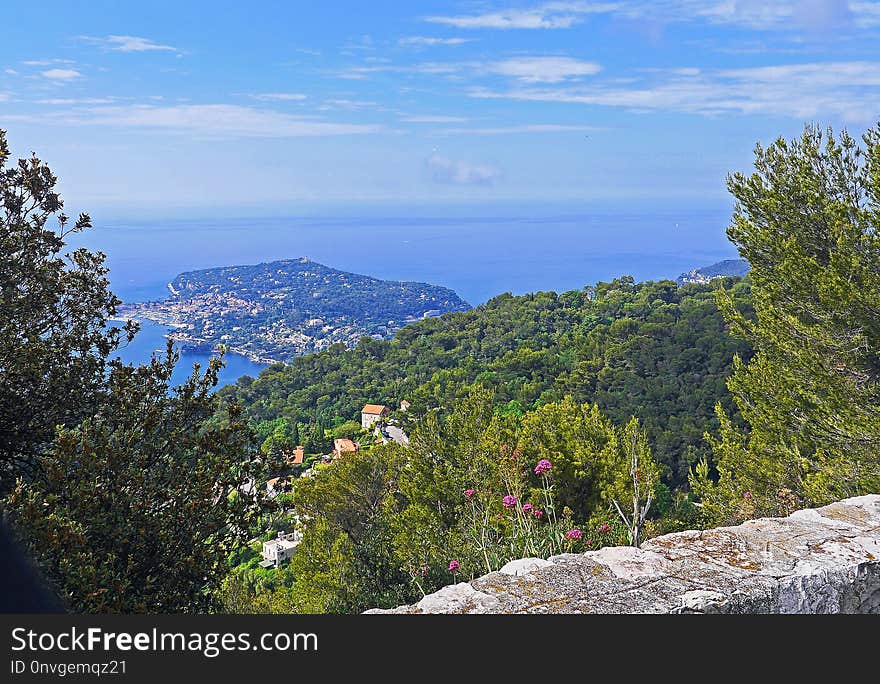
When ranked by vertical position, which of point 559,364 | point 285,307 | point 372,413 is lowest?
point 372,413

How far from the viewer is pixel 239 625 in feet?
5.26

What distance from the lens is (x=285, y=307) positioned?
71.6 meters

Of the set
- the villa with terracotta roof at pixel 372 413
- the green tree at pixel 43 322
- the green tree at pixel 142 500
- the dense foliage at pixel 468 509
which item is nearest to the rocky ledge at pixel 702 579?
the dense foliage at pixel 468 509

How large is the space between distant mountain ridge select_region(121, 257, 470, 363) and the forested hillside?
1031cm

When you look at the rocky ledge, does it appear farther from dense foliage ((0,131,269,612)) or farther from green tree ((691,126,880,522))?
green tree ((691,126,880,522))

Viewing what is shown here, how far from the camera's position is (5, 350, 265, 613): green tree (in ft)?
9.35

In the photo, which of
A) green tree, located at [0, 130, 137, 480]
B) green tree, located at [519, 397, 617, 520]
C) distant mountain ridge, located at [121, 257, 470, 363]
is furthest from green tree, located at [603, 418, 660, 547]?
distant mountain ridge, located at [121, 257, 470, 363]

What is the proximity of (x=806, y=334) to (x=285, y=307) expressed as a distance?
67623 millimetres

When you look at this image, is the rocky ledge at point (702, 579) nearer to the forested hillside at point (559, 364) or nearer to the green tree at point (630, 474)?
the green tree at point (630, 474)

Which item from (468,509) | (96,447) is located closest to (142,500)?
(96,447)

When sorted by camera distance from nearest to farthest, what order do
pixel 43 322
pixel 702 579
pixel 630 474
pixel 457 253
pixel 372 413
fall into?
pixel 702 579
pixel 43 322
pixel 630 474
pixel 372 413
pixel 457 253

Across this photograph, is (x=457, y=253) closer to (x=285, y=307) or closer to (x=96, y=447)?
(x=285, y=307)

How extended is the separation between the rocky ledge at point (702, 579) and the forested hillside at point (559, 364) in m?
14.1

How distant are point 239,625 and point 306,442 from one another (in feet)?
102
